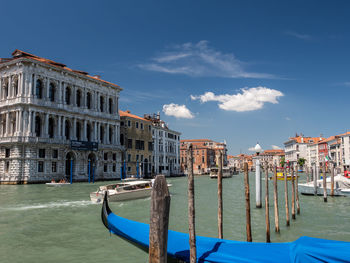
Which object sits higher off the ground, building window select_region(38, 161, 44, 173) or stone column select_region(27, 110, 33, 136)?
stone column select_region(27, 110, 33, 136)

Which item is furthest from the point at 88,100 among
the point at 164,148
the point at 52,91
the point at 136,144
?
the point at 164,148

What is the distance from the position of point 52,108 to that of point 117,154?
1071cm

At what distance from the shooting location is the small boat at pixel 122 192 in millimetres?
15259

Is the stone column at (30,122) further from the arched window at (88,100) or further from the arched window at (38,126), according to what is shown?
the arched window at (88,100)

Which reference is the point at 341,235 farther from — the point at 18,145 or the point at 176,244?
the point at 18,145

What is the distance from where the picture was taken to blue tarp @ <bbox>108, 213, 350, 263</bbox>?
4098 mm

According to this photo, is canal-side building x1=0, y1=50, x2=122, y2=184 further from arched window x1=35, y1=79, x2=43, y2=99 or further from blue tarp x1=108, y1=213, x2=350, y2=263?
blue tarp x1=108, y1=213, x2=350, y2=263

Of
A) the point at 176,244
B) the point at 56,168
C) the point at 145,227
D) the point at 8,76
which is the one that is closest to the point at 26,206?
the point at 145,227

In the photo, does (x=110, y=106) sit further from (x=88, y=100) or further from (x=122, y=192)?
(x=122, y=192)

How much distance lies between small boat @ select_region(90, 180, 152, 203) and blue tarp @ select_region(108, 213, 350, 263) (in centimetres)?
978

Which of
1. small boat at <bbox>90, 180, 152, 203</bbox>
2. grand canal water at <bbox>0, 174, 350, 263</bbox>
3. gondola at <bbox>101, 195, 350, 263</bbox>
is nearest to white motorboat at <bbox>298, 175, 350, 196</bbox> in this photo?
grand canal water at <bbox>0, 174, 350, 263</bbox>

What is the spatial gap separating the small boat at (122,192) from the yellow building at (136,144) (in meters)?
20.8

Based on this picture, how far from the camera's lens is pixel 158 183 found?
4.26m

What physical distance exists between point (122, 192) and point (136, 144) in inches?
1066
